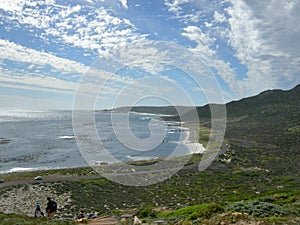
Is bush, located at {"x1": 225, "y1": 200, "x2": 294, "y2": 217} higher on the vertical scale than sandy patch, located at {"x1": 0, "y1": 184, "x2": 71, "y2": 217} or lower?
higher

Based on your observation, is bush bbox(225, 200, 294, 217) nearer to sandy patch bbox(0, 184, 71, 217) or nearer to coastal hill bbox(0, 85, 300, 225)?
coastal hill bbox(0, 85, 300, 225)

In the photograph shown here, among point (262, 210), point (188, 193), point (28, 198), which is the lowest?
point (28, 198)

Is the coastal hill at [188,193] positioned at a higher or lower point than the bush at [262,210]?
lower

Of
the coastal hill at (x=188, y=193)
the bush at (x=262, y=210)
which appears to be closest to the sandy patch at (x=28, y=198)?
the coastal hill at (x=188, y=193)

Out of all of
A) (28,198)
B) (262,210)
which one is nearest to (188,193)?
(28,198)

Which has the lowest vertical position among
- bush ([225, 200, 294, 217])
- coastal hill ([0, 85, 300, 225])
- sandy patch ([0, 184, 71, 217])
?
sandy patch ([0, 184, 71, 217])

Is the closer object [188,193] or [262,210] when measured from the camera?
[262,210]

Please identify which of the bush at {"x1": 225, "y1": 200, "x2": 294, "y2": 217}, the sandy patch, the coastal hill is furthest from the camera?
the sandy patch

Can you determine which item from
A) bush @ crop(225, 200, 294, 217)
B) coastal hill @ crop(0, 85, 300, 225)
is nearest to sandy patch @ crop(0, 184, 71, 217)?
coastal hill @ crop(0, 85, 300, 225)

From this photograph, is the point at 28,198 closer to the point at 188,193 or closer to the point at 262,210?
the point at 188,193

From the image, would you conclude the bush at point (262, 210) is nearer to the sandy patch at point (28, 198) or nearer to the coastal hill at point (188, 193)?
the coastal hill at point (188, 193)

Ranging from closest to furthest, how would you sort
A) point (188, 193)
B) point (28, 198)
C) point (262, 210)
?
point (262, 210) < point (28, 198) < point (188, 193)

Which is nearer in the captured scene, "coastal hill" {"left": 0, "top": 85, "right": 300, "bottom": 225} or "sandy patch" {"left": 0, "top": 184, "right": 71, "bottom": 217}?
"coastal hill" {"left": 0, "top": 85, "right": 300, "bottom": 225}

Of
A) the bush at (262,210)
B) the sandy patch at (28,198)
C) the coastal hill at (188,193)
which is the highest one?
the bush at (262,210)
